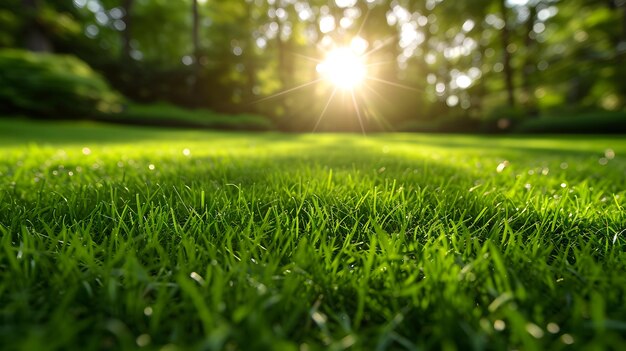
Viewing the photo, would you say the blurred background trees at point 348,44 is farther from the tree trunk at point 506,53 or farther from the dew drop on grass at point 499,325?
the dew drop on grass at point 499,325

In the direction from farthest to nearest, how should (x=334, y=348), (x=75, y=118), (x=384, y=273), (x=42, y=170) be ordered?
1. (x=75, y=118)
2. (x=42, y=170)
3. (x=384, y=273)
4. (x=334, y=348)

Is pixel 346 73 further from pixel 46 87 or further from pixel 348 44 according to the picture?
pixel 46 87

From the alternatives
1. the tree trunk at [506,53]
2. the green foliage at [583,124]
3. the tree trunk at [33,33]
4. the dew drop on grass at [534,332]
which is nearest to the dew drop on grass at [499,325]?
the dew drop on grass at [534,332]

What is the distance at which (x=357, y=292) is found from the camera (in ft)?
2.76

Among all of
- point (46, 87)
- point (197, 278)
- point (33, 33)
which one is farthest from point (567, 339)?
point (33, 33)

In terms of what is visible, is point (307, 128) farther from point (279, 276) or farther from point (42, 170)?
point (279, 276)

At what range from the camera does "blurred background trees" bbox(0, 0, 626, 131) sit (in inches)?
704

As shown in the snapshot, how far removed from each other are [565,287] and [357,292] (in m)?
0.51

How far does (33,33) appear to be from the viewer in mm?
19453

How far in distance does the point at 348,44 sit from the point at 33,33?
69.8 ft

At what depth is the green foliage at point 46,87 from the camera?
1115 centimetres

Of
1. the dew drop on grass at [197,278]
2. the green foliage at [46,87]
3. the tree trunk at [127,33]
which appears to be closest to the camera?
the dew drop on grass at [197,278]

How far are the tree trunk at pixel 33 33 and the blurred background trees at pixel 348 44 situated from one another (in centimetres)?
7

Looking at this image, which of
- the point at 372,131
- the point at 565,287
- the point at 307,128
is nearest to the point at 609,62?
the point at 372,131
